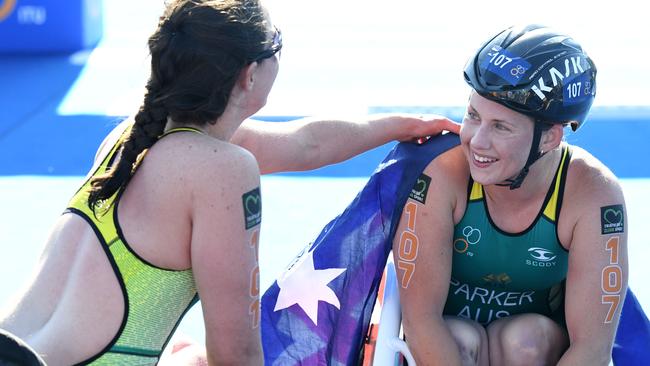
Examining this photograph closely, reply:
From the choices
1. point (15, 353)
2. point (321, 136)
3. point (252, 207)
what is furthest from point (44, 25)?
point (15, 353)

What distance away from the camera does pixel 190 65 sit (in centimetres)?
237

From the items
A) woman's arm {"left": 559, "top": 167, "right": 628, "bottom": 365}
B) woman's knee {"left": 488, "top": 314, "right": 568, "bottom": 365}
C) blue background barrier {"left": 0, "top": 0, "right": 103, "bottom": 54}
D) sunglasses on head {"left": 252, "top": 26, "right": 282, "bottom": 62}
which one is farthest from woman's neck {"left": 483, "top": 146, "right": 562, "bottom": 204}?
blue background barrier {"left": 0, "top": 0, "right": 103, "bottom": 54}

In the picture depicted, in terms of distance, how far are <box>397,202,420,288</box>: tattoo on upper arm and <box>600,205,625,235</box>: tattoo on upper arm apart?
0.55 metres

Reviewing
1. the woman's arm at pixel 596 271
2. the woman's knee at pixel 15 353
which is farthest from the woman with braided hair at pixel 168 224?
the woman's arm at pixel 596 271

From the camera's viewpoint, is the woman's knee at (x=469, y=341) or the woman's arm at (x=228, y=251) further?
the woman's knee at (x=469, y=341)

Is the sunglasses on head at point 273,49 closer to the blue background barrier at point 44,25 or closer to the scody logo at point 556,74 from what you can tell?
the scody logo at point 556,74

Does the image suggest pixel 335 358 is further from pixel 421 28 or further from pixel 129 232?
pixel 421 28

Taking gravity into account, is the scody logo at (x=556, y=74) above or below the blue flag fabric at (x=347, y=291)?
above

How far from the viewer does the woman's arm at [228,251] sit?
2.35 m

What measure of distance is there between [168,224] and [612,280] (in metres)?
1.37

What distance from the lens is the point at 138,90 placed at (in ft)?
25.1

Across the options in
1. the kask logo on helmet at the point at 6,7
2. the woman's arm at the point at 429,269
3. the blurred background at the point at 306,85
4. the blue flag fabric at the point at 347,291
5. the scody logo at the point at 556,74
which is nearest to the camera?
the scody logo at the point at 556,74

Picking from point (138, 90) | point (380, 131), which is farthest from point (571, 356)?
point (138, 90)

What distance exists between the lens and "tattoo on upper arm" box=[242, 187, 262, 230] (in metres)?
2.40
